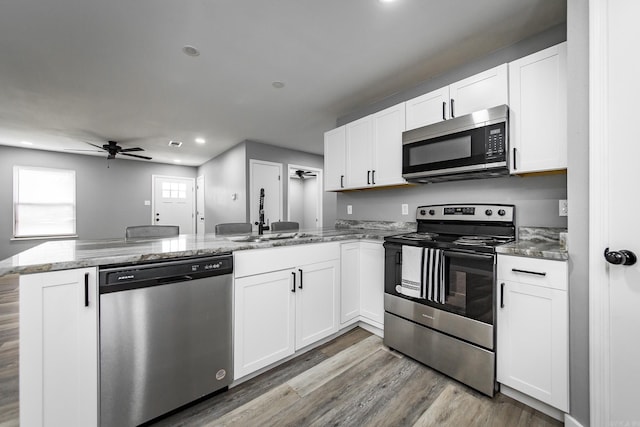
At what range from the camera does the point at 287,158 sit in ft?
18.2

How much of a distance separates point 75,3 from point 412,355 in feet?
11.3

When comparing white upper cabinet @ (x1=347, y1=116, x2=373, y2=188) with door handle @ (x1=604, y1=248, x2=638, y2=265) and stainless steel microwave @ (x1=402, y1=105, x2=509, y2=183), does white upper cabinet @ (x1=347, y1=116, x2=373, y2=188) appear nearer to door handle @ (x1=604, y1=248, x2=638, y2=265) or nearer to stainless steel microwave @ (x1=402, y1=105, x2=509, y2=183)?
stainless steel microwave @ (x1=402, y1=105, x2=509, y2=183)

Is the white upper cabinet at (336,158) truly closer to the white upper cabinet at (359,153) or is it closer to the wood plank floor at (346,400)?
the white upper cabinet at (359,153)

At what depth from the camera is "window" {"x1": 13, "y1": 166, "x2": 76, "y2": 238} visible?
17.2 ft

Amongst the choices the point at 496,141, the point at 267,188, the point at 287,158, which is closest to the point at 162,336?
the point at 496,141

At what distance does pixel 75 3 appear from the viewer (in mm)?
1653

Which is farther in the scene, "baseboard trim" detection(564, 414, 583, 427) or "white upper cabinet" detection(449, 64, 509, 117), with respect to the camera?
"white upper cabinet" detection(449, 64, 509, 117)

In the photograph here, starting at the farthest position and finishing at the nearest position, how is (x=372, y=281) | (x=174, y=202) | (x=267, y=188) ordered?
1. (x=174, y=202)
2. (x=267, y=188)
3. (x=372, y=281)

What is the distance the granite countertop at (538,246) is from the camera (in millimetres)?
1389

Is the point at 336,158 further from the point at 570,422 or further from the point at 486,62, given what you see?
the point at 570,422

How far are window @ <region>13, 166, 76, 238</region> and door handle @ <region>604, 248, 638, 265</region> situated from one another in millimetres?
8326

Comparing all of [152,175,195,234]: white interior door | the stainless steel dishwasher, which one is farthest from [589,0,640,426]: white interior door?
[152,175,195,234]: white interior door

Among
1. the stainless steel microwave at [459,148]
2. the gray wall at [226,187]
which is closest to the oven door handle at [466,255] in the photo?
the stainless steel microwave at [459,148]

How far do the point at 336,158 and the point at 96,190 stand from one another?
6269 millimetres
